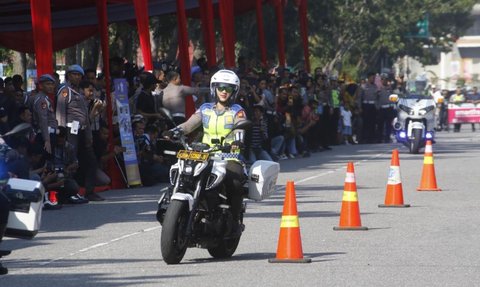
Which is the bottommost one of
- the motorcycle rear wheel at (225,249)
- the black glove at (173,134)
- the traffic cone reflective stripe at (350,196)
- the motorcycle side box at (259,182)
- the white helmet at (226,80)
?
the motorcycle rear wheel at (225,249)

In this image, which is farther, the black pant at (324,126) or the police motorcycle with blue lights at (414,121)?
the black pant at (324,126)

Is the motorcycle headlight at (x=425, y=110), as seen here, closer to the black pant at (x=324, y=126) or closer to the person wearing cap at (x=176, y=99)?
the black pant at (x=324, y=126)

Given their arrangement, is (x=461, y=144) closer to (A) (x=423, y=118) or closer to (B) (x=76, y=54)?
(A) (x=423, y=118)

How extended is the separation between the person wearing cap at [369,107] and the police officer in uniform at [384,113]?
0.45 feet

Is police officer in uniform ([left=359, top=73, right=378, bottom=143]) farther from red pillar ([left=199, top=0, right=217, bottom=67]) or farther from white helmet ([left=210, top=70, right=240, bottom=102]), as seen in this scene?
white helmet ([left=210, top=70, right=240, bottom=102])

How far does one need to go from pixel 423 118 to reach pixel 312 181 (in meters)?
10.3

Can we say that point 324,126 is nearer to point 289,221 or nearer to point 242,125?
point 242,125

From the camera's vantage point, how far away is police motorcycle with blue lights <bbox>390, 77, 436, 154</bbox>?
34.1m

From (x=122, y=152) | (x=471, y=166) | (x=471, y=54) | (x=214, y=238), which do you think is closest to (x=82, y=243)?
(x=214, y=238)

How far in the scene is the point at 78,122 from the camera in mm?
20281

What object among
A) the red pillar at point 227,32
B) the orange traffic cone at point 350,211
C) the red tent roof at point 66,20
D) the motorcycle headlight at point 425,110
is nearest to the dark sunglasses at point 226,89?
the orange traffic cone at point 350,211

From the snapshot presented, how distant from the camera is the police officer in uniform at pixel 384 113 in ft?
134

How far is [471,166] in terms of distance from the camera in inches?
1145

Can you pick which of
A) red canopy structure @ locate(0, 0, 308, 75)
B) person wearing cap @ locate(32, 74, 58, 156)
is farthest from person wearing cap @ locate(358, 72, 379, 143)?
person wearing cap @ locate(32, 74, 58, 156)
